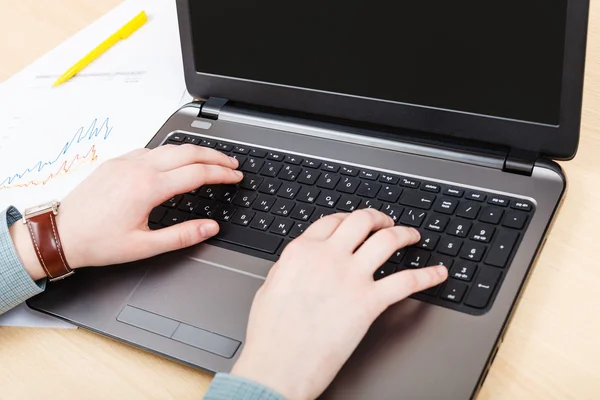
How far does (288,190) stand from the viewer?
2.31 feet

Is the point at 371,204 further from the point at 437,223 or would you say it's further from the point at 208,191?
the point at 208,191

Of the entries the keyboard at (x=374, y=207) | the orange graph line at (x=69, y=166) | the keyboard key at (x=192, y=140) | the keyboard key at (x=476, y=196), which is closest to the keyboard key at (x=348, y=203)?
the keyboard at (x=374, y=207)

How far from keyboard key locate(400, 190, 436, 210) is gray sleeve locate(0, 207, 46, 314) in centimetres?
36

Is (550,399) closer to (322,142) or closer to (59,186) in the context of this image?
A: (322,142)

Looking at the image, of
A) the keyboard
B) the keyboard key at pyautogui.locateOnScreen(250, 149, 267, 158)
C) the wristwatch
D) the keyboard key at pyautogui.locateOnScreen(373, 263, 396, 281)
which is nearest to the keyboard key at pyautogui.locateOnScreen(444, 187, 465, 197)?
the keyboard

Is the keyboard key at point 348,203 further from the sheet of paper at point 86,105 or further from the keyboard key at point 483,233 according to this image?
the sheet of paper at point 86,105

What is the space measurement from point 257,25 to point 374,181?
0.70ft

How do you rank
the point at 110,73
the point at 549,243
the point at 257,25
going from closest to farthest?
the point at 549,243
the point at 257,25
the point at 110,73

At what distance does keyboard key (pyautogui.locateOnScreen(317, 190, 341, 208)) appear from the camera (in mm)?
681

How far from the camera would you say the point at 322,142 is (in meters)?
0.75

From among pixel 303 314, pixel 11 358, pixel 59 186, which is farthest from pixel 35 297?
pixel 303 314

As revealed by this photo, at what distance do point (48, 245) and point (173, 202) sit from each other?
0.13 meters

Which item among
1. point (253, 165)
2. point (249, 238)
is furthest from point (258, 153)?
point (249, 238)

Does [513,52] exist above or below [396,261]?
above
